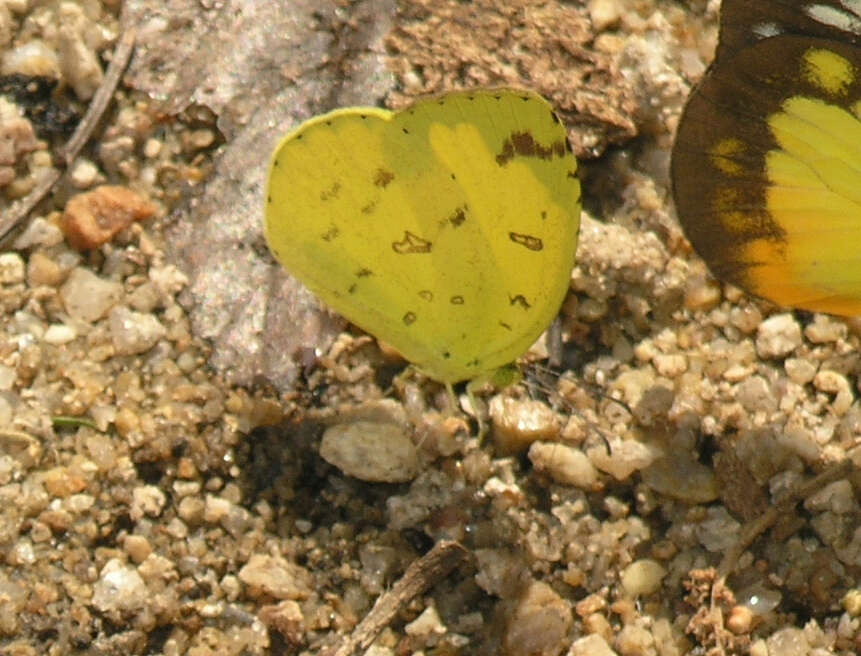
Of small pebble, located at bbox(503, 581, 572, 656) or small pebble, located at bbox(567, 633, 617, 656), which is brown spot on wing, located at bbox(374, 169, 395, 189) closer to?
small pebble, located at bbox(503, 581, 572, 656)

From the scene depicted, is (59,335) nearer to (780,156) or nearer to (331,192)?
(331,192)

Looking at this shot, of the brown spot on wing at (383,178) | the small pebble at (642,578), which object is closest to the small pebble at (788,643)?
the small pebble at (642,578)

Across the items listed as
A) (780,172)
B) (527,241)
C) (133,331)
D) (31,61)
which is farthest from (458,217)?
(31,61)

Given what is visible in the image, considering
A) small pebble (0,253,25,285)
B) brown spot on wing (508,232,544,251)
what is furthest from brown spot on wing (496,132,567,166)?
small pebble (0,253,25,285)

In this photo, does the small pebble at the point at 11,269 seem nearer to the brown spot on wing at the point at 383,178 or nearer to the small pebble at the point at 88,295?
the small pebble at the point at 88,295

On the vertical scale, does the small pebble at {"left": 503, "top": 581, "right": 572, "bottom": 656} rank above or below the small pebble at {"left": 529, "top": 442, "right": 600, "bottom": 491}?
below
